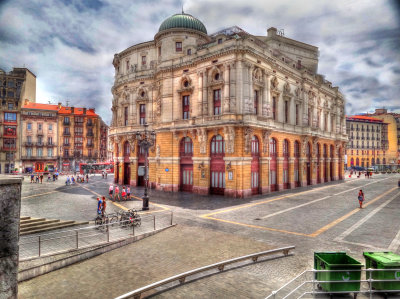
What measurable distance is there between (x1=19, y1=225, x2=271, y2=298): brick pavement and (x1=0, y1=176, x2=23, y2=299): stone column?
3.20 m

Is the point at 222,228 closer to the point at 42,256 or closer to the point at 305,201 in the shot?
the point at 42,256

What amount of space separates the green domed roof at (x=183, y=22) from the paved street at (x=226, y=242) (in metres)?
25.6

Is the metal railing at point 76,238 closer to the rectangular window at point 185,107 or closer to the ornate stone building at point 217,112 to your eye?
the ornate stone building at point 217,112

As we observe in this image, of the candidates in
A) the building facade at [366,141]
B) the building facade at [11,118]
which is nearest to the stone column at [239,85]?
the building facade at [11,118]

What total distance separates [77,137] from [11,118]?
16.6 m

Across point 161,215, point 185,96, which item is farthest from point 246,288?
point 185,96

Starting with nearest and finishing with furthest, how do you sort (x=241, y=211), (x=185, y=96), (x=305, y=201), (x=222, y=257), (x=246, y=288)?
(x=246, y=288) < (x=222, y=257) < (x=241, y=211) < (x=305, y=201) < (x=185, y=96)

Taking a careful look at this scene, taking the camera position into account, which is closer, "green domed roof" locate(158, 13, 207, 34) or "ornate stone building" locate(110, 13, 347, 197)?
"ornate stone building" locate(110, 13, 347, 197)

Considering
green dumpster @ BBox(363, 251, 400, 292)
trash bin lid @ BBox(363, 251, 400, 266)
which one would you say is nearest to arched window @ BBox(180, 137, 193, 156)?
trash bin lid @ BBox(363, 251, 400, 266)

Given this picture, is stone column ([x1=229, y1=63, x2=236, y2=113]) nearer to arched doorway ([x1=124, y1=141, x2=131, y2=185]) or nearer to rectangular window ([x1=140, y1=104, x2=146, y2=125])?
rectangular window ([x1=140, y1=104, x2=146, y2=125])

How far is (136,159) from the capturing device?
37.5 meters

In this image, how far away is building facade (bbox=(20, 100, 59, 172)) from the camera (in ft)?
215

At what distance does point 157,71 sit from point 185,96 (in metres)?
5.86

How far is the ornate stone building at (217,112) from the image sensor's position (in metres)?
27.1
